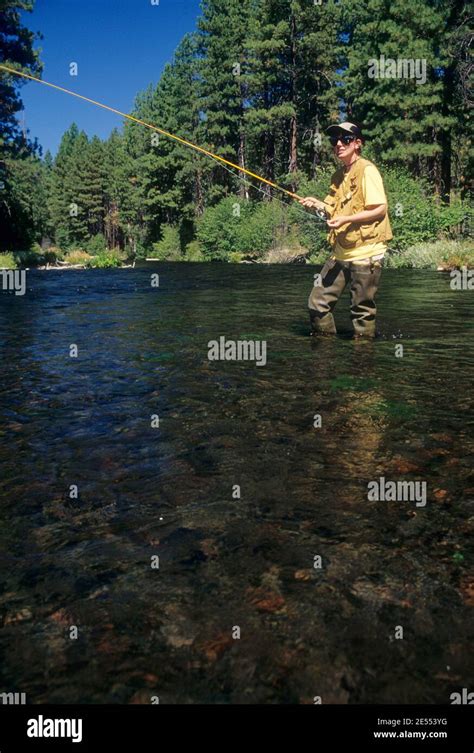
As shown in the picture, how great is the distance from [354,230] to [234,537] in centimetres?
665

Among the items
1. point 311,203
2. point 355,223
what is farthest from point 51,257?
point 355,223

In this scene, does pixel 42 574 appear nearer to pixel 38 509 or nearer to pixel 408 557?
pixel 38 509

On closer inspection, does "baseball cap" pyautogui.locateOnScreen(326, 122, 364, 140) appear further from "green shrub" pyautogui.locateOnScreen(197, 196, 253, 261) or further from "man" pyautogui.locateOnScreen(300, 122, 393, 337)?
"green shrub" pyautogui.locateOnScreen(197, 196, 253, 261)

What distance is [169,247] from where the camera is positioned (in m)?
66.4

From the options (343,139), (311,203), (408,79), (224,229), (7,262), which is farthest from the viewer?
(224,229)

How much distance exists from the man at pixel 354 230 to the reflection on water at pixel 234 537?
2.36 meters

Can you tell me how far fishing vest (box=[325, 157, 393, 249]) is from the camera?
8594mm

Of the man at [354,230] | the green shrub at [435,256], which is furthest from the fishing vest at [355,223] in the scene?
the green shrub at [435,256]

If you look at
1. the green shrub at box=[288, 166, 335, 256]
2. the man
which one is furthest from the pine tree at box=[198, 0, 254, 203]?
the man

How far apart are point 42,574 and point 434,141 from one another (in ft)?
150

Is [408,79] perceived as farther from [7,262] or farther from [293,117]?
[7,262]

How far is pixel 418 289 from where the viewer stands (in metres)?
17.5

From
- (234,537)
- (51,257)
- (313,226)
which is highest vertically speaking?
(313,226)

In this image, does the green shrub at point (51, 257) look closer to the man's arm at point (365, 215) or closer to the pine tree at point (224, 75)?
the pine tree at point (224, 75)
